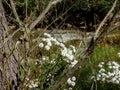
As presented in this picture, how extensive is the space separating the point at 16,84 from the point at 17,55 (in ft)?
0.64

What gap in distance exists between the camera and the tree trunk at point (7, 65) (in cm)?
248

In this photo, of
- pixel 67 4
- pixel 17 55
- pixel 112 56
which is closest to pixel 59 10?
pixel 67 4

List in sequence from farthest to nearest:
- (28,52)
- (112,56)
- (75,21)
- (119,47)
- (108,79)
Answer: (75,21)
(119,47)
(112,56)
(108,79)
(28,52)

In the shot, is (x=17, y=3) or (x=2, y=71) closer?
(x=2, y=71)

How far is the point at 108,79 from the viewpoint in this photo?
610 centimetres

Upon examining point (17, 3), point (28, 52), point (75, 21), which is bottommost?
point (75, 21)

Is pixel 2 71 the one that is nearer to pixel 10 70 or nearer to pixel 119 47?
pixel 10 70

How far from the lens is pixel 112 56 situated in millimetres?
7480

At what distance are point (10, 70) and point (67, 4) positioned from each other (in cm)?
884

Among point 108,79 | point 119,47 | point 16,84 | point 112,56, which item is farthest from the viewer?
point 119,47

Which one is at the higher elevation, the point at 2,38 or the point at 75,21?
the point at 2,38

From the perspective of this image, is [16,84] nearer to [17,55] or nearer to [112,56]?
[17,55]

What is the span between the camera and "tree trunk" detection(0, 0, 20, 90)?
2482 millimetres

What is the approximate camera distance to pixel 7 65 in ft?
8.51
